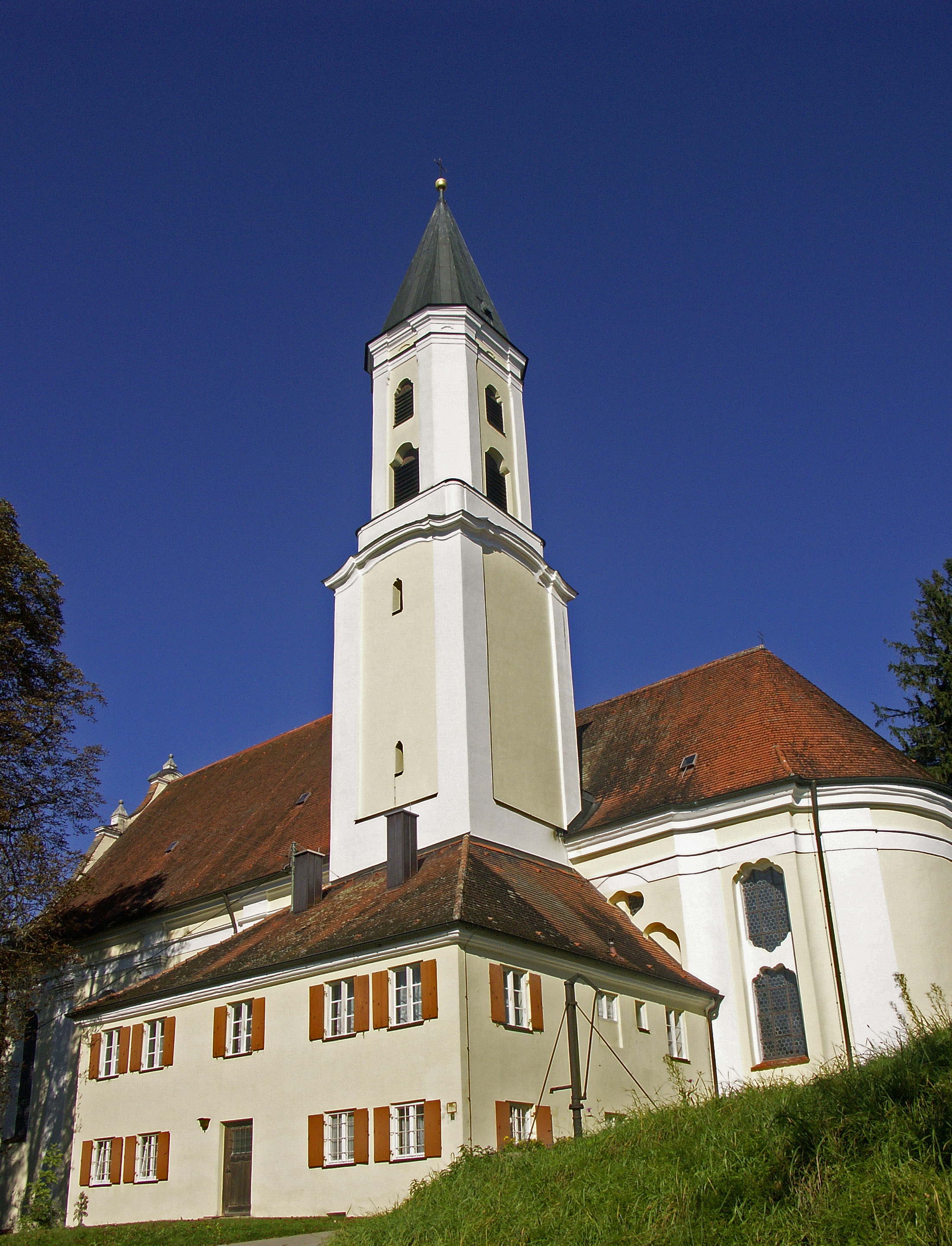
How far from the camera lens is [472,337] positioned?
33469mm

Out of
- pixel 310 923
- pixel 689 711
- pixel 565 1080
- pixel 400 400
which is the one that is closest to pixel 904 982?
pixel 565 1080

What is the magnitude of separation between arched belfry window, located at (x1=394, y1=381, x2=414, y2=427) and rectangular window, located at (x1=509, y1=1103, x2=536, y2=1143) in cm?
1971

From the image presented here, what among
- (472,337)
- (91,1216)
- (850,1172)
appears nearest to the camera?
(850,1172)

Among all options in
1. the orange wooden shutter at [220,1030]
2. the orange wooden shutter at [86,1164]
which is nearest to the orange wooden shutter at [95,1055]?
the orange wooden shutter at [86,1164]

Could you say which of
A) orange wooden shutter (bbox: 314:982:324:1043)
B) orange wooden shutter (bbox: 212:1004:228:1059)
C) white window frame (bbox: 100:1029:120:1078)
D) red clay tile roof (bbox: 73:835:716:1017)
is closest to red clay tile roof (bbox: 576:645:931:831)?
red clay tile roof (bbox: 73:835:716:1017)

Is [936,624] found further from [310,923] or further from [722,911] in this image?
[310,923]

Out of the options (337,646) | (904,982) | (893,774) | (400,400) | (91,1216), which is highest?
(400,400)

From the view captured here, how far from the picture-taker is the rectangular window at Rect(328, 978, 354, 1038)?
19656mm

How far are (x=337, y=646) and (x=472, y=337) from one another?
10014 millimetres

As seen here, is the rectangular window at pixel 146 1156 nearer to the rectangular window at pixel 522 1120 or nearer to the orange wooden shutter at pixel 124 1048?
the orange wooden shutter at pixel 124 1048

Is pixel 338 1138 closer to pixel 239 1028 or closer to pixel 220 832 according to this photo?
pixel 239 1028

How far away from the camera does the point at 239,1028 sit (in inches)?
847

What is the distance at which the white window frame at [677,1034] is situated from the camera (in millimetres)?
22594

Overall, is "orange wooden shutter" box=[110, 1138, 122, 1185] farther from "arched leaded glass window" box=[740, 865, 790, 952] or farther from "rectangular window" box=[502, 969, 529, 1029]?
"arched leaded glass window" box=[740, 865, 790, 952]
